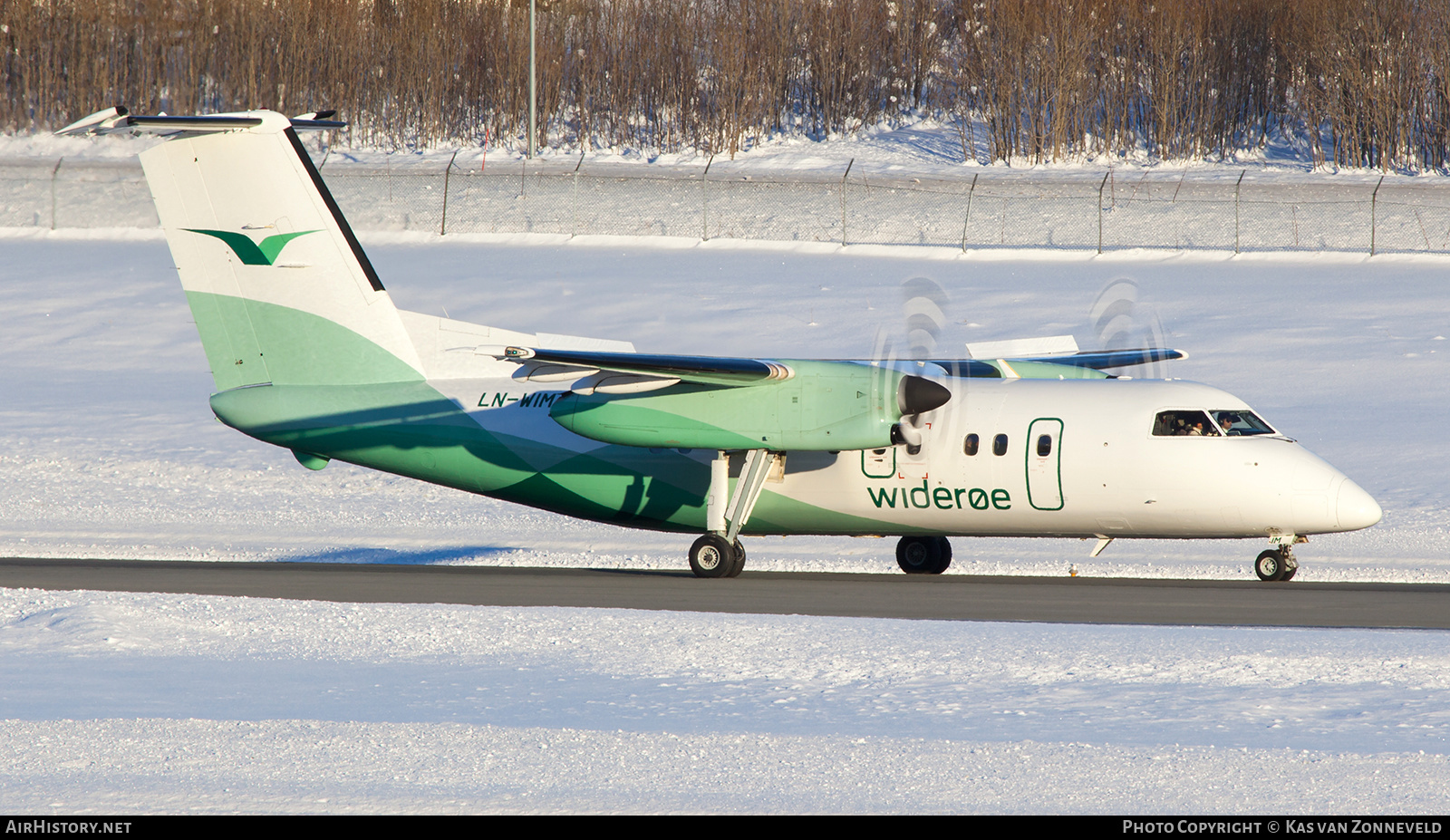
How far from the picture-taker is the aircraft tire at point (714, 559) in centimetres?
1878

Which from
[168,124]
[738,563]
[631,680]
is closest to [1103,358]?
[738,563]

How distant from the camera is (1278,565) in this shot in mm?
17609

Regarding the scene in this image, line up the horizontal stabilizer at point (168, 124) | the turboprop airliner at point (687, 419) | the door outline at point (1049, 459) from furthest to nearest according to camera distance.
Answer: the door outline at point (1049, 459) → the turboprop airliner at point (687, 419) → the horizontal stabilizer at point (168, 124)

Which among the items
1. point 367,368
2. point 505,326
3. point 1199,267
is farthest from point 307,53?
point 367,368

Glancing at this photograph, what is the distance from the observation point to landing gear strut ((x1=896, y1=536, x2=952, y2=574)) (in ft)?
65.4

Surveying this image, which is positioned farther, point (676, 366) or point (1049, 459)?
point (1049, 459)

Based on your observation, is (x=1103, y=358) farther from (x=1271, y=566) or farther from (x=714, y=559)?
(x=714, y=559)

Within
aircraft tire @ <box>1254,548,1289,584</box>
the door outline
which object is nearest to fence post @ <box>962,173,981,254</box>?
the door outline

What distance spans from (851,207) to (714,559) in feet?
100

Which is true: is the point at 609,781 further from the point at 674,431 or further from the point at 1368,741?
the point at 674,431

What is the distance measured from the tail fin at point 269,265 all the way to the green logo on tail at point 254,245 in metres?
0.01

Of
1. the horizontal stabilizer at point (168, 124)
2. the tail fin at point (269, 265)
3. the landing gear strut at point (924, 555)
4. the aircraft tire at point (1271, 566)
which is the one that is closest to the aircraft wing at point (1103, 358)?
the landing gear strut at point (924, 555)

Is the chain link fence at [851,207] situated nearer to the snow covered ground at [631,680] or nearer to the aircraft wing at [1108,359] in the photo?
the snow covered ground at [631,680]

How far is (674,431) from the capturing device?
1847 centimetres
